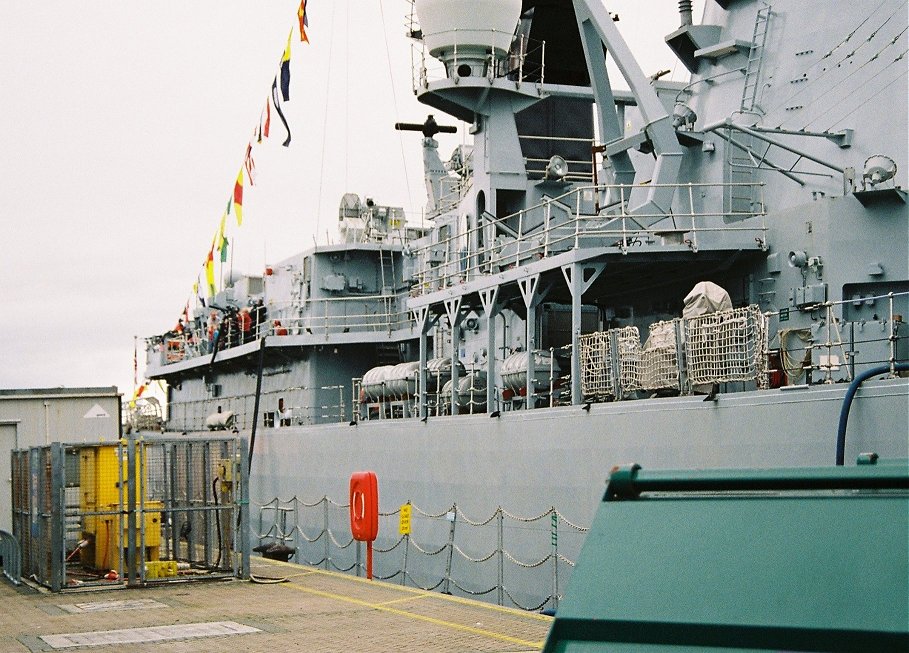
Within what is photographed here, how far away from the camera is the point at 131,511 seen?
13320mm

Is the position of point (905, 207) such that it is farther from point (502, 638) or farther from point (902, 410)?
point (502, 638)

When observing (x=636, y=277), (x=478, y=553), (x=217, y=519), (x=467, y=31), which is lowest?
(x=478, y=553)

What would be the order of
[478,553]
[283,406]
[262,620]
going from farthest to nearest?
[283,406] → [478,553] → [262,620]

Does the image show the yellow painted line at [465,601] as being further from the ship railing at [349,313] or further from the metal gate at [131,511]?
the ship railing at [349,313]

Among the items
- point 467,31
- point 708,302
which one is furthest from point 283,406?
point 708,302

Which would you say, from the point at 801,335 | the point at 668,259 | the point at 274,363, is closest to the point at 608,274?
the point at 668,259

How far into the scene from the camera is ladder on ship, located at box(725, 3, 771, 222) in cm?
1658

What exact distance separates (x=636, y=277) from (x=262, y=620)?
27.7ft

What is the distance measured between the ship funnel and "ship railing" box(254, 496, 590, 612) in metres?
7.94

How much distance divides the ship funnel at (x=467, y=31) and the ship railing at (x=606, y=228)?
2795mm

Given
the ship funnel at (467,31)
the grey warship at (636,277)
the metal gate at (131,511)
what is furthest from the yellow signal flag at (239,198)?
the metal gate at (131,511)

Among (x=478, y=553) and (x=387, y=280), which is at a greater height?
(x=387, y=280)

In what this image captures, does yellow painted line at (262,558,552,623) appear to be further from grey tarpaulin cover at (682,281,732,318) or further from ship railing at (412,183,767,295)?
ship railing at (412,183,767,295)

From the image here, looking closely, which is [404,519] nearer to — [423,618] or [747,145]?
[423,618]
